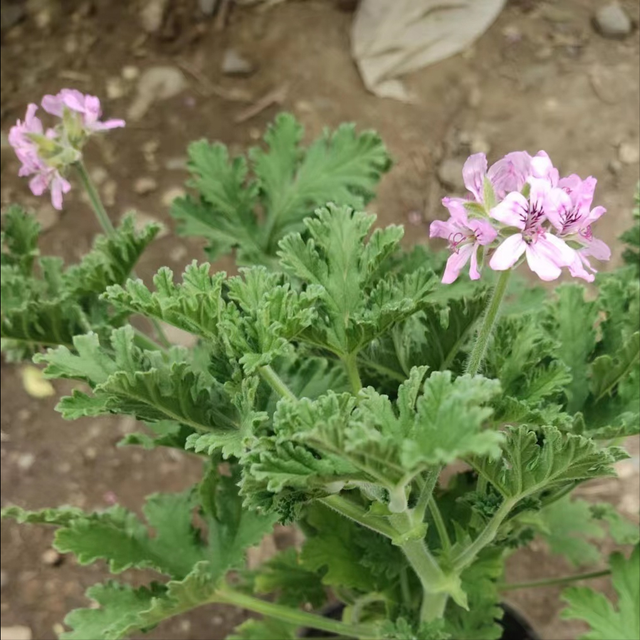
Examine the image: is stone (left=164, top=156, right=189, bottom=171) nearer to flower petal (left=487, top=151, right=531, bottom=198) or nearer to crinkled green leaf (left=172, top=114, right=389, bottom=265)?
crinkled green leaf (left=172, top=114, right=389, bottom=265)

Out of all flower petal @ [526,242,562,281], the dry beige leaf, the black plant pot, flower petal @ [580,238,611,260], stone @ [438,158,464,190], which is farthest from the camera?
the dry beige leaf

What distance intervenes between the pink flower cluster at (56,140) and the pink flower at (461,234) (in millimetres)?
598

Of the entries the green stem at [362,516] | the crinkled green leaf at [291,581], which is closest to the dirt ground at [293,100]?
the crinkled green leaf at [291,581]

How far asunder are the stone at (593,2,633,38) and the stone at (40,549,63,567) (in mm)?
1966

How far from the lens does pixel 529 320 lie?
3.47 ft

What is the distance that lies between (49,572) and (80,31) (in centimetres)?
151

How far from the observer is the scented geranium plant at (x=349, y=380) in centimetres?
81

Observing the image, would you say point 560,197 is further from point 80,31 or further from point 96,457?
point 80,31

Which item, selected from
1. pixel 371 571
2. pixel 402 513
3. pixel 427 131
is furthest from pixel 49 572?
pixel 427 131

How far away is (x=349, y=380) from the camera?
41.3 inches

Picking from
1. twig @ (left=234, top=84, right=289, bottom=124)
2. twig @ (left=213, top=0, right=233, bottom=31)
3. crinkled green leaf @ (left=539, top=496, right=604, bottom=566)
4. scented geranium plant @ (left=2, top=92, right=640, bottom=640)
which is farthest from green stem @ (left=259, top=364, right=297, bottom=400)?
twig @ (left=213, top=0, right=233, bottom=31)

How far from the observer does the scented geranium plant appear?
2.67 feet

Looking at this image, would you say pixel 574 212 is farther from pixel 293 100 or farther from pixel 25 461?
pixel 293 100

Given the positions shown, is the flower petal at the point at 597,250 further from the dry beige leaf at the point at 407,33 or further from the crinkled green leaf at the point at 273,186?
the dry beige leaf at the point at 407,33
